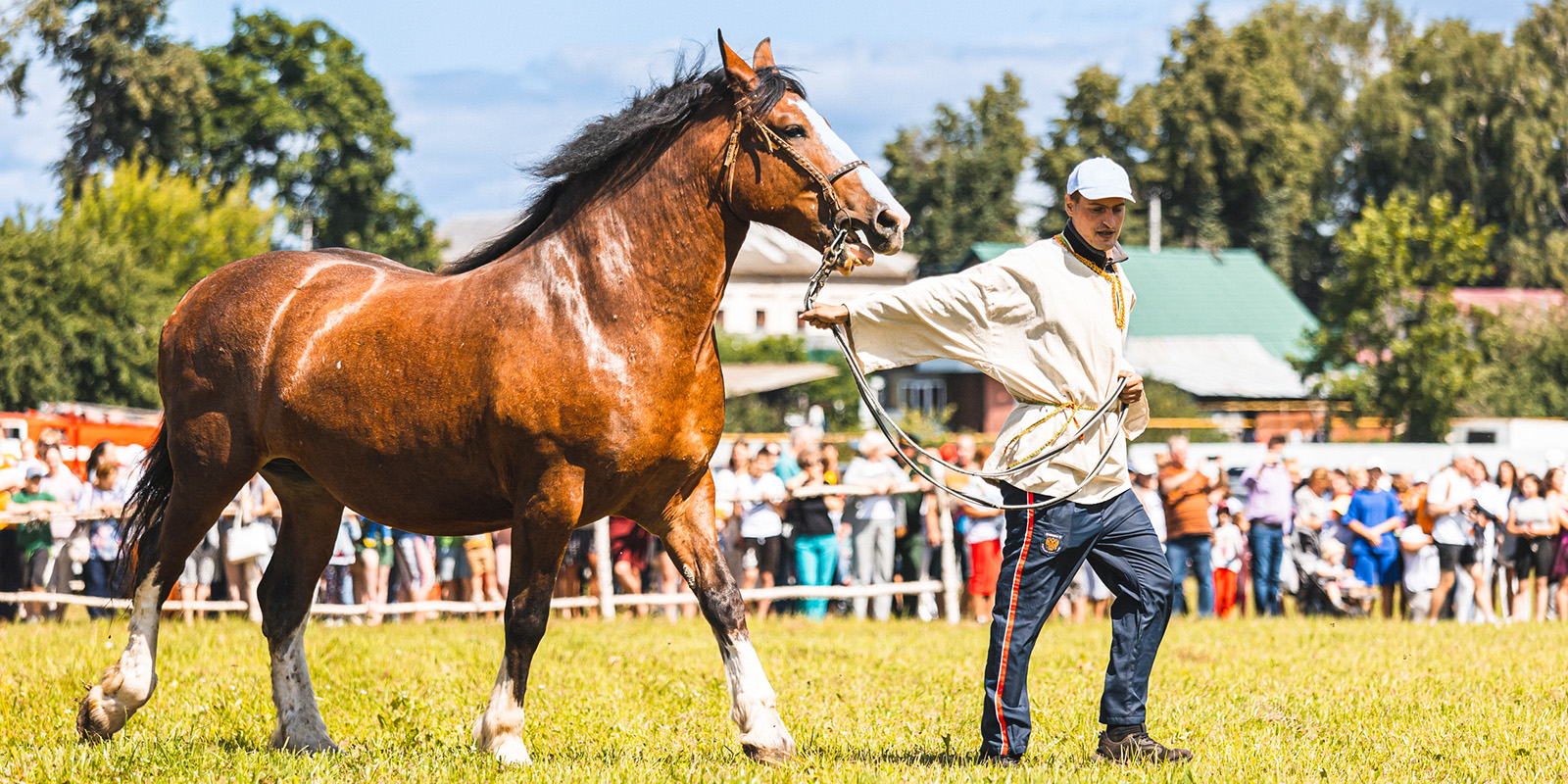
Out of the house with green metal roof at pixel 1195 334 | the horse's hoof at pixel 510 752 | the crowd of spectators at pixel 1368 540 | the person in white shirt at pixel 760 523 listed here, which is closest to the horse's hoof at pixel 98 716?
the horse's hoof at pixel 510 752

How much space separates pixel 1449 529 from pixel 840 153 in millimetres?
11652

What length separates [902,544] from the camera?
15.2m

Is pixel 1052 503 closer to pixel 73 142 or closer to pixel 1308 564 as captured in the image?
pixel 1308 564

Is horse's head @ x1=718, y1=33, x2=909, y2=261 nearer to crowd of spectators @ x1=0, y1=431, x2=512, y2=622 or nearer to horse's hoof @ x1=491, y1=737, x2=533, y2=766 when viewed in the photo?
horse's hoof @ x1=491, y1=737, x2=533, y2=766

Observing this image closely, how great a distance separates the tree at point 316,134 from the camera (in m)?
51.3

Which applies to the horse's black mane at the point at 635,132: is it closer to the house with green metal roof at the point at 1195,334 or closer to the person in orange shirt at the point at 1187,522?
the person in orange shirt at the point at 1187,522

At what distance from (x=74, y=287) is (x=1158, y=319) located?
35486 millimetres

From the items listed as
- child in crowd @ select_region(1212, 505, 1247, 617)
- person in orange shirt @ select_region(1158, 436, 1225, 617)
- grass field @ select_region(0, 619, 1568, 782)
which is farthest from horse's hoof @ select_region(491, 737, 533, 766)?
child in crowd @ select_region(1212, 505, 1247, 617)

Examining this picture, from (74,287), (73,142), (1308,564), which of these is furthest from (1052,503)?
(73,142)

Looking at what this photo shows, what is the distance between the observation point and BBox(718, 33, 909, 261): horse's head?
5.18 m

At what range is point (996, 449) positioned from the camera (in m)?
5.57

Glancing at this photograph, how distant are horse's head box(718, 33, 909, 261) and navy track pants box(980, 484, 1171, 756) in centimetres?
122

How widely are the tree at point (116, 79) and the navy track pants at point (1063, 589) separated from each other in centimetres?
4483

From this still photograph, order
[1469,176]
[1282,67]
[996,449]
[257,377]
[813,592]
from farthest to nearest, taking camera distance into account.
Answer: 1. [1282,67]
2. [1469,176]
3. [813,592]
4. [257,377]
5. [996,449]
